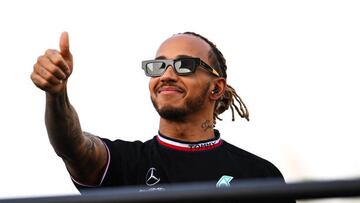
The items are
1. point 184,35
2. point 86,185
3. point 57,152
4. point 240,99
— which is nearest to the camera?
point 57,152

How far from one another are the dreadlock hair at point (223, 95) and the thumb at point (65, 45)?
1.38m

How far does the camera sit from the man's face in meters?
3.68

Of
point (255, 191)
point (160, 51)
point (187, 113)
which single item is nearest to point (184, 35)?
point (160, 51)

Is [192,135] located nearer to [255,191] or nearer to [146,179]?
[146,179]

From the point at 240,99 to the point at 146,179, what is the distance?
1.17 m

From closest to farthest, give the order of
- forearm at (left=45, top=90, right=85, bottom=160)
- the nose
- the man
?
forearm at (left=45, top=90, right=85, bottom=160) → the man → the nose

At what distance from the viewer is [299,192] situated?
1.31m

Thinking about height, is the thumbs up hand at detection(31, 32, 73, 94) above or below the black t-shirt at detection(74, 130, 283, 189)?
above

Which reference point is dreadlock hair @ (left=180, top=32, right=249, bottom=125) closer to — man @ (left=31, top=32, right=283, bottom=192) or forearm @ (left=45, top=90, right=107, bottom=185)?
man @ (left=31, top=32, right=283, bottom=192)

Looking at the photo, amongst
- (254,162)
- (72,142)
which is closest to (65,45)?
(72,142)

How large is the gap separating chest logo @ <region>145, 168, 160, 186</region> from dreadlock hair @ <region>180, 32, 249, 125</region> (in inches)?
30.9

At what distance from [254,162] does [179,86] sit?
57 cm

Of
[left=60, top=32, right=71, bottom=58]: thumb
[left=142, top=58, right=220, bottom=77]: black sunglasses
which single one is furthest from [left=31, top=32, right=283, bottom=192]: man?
[left=60, top=32, right=71, bottom=58]: thumb

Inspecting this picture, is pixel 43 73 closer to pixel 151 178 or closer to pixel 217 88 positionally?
pixel 151 178
